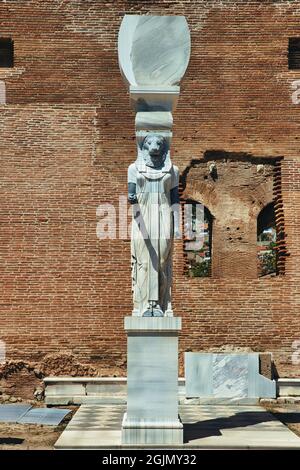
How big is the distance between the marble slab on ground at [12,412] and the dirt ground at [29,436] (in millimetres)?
181

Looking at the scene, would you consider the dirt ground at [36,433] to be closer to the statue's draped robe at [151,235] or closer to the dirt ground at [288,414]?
the dirt ground at [288,414]

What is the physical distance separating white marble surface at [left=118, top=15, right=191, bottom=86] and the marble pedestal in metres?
2.66

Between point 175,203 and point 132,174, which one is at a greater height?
point 132,174

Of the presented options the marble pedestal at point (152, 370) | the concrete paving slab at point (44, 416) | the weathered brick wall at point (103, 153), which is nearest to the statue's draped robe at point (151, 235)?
the marble pedestal at point (152, 370)

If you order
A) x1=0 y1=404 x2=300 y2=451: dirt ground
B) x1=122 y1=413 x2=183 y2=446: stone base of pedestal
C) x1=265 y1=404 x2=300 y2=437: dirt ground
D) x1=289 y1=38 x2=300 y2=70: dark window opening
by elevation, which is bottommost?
x1=265 y1=404 x2=300 y2=437: dirt ground

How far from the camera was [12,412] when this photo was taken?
9.70 meters

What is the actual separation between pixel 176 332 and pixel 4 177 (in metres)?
5.56

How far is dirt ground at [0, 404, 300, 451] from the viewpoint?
7.57 metres

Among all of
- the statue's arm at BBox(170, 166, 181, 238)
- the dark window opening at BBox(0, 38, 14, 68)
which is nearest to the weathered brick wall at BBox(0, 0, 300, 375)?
the dark window opening at BBox(0, 38, 14, 68)

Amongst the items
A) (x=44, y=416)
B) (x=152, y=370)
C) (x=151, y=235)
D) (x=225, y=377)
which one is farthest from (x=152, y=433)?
(x=225, y=377)

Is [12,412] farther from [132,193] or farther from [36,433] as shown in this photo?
[132,193]

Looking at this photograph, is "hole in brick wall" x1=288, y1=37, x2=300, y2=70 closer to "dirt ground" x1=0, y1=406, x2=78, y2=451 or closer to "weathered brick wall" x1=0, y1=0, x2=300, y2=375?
"weathered brick wall" x1=0, y1=0, x2=300, y2=375

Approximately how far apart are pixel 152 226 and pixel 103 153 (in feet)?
14.9

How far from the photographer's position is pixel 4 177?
11547 millimetres
